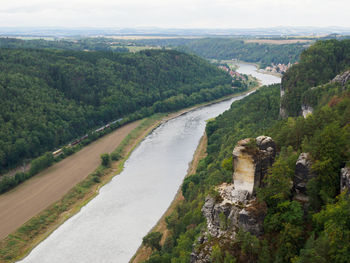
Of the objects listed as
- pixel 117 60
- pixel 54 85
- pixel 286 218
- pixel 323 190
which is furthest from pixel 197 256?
pixel 117 60

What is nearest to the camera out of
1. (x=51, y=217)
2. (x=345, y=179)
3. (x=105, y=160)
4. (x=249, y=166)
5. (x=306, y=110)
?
(x=345, y=179)

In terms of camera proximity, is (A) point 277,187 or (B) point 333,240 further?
(A) point 277,187

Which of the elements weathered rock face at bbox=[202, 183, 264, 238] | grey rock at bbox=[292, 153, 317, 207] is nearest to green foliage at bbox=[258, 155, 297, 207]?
weathered rock face at bbox=[202, 183, 264, 238]

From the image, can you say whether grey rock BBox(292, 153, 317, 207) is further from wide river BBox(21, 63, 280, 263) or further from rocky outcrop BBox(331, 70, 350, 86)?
rocky outcrop BBox(331, 70, 350, 86)

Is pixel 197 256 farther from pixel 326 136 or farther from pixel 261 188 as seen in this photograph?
pixel 326 136

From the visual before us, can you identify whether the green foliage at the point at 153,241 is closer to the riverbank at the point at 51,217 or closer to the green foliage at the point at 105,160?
the riverbank at the point at 51,217

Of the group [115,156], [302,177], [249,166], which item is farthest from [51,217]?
[302,177]

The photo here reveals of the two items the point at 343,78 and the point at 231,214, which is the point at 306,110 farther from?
the point at 231,214
